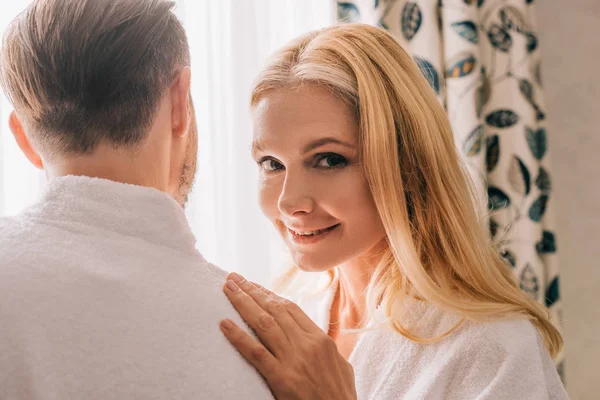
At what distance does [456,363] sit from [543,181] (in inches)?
48.1

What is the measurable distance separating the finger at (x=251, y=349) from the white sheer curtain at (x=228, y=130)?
1035 mm

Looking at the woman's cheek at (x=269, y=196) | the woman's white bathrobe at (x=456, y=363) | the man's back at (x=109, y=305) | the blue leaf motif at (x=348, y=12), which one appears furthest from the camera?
the blue leaf motif at (x=348, y=12)

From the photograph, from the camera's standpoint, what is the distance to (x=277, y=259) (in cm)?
203

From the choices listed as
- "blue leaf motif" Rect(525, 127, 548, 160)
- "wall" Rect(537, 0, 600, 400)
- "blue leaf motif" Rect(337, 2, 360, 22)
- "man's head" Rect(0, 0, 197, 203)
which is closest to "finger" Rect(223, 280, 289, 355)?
"man's head" Rect(0, 0, 197, 203)

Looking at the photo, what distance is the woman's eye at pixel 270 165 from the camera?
1.40 m

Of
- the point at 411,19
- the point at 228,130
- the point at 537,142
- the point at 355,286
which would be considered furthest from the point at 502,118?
the point at 355,286

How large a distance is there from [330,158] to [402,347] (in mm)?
379

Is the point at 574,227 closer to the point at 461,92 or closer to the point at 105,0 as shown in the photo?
the point at 461,92

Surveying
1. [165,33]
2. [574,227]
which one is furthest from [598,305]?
[165,33]

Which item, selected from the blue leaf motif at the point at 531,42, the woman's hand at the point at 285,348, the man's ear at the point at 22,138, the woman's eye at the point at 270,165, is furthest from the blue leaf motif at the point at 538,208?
the man's ear at the point at 22,138

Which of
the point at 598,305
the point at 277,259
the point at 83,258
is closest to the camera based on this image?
the point at 83,258

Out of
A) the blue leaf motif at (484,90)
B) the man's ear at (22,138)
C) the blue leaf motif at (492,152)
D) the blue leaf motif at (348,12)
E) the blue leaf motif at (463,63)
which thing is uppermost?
the blue leaf motif at (348,12)

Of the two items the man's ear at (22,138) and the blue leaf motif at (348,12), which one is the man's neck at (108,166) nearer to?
the man's ear at (22,138)

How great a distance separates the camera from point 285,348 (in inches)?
37.2
